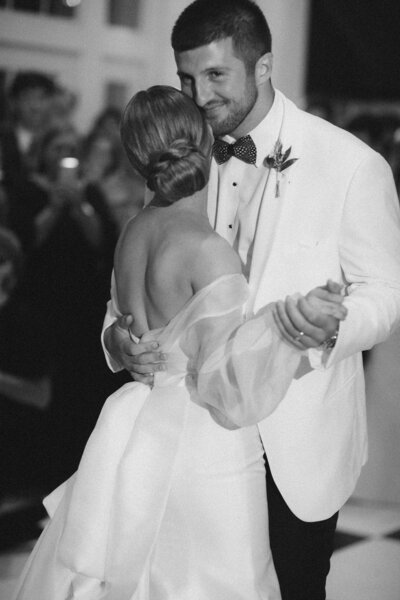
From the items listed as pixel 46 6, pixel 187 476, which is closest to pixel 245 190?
pixel 187 476

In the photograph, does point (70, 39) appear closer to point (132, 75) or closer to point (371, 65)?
point (132, 75)

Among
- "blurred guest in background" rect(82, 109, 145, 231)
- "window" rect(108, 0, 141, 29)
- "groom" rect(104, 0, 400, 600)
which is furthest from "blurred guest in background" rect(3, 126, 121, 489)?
"groom" rect(104, 0, 400, 600)

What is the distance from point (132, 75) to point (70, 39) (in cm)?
50

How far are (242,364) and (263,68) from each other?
761 mm

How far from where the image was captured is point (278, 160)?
2.33 metres

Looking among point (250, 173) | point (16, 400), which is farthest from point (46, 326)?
point (250, 173)

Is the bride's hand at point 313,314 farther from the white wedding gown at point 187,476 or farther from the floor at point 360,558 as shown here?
the floor at point 360,558

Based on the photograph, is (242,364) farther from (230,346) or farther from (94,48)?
(94,48)

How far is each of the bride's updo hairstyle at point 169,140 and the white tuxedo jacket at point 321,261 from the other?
0.28 meters

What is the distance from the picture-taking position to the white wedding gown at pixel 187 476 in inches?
81.1

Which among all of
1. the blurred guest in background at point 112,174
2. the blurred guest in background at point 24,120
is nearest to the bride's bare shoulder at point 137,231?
the blurred guest in background at point 24,120

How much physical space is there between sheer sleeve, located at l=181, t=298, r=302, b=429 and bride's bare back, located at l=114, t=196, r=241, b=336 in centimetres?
9

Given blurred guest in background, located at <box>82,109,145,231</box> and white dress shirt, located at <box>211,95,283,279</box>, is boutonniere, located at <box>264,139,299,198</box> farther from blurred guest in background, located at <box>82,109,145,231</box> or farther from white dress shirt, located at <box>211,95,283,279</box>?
blurred guest in background, located at <box>82,109,145,231</box>

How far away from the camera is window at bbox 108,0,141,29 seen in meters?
6.66
